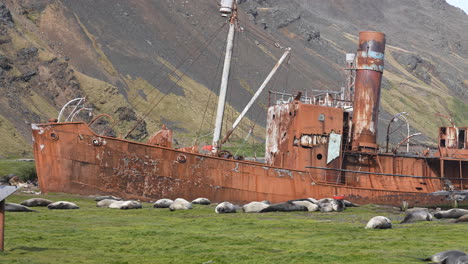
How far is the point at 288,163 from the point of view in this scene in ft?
140

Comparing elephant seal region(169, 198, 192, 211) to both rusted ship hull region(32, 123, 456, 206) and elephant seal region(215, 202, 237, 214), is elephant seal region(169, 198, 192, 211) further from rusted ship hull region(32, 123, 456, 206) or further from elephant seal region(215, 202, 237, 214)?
rusted ship hull region(32, 123, 456, 206)

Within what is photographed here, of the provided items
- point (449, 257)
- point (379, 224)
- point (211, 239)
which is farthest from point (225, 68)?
point (449, 257)

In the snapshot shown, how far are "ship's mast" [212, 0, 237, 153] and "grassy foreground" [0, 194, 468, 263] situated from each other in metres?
13.0

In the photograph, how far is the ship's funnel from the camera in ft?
146

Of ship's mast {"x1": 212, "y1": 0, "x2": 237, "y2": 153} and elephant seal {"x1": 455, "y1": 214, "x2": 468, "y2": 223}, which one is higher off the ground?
ship's mast {"x1": 212, "y1": 0, "x2": 237, "y2": 153}

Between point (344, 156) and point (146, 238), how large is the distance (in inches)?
973

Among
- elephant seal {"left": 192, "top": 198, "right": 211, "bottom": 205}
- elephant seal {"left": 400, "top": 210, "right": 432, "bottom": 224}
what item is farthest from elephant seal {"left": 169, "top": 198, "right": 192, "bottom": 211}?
elephant seal {"left": 400, "top": 210, "right": 432, "bottom": 224}

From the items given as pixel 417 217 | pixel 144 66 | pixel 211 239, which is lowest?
pixel 211 239

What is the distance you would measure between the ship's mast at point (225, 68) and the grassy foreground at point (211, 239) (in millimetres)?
12983

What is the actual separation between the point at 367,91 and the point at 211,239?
84.0 feet

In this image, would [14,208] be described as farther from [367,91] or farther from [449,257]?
[367,91]

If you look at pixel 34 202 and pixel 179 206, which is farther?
pixel 179 206

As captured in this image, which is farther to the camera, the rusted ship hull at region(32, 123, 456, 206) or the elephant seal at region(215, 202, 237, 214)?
the rusted ship hull at region(32, 123, 456, 206)

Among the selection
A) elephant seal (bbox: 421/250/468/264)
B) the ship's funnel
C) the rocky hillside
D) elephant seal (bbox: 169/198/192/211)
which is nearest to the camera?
elephant seal (bbox: 421/250/468/264)
